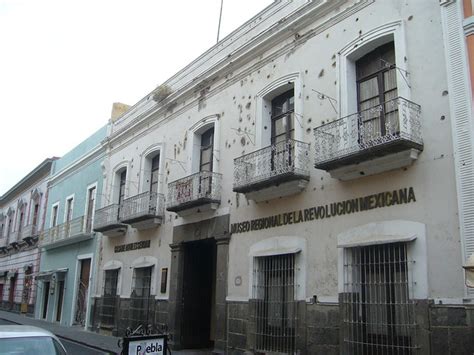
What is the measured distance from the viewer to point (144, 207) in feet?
48.9

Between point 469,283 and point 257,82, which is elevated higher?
point 257,82

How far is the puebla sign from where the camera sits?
26.4 feet

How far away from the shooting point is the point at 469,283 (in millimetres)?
6148

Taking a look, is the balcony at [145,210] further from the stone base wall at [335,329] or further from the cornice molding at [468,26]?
the cornice molding at [468,26]

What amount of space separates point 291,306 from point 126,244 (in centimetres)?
809

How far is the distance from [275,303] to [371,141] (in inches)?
155

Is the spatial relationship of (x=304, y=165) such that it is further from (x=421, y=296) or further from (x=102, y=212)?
(x=102, y=212)

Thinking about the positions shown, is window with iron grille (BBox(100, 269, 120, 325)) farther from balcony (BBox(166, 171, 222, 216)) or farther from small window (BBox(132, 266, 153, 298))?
balcony (BBox(166, 171, 222, 216))

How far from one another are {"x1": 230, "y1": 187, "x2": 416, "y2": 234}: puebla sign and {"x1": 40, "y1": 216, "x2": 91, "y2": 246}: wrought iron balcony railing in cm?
972

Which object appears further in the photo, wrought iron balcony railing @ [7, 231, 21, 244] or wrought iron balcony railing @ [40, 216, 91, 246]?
wrought iron balcony railing @ [7, 231, 21, 244]

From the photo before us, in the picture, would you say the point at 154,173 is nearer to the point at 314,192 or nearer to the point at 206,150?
the point at 206,150

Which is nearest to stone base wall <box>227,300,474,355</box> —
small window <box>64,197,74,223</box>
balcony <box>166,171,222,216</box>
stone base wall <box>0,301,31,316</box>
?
balcony <box>166,171,222,216</box>

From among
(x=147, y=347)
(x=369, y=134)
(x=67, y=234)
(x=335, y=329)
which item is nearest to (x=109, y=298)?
(x=67, y=234)

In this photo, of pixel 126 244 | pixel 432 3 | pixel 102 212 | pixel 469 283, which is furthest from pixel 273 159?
pixel 102 212
